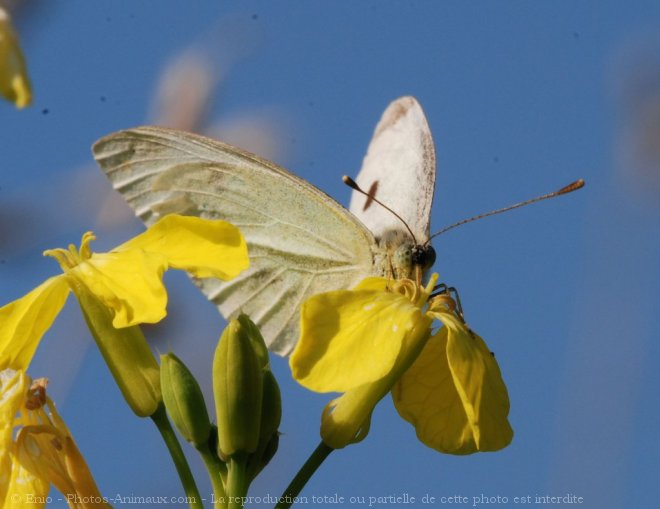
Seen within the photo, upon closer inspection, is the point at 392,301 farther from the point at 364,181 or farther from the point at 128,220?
the point at 128,220

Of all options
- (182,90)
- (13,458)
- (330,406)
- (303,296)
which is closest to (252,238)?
(303,296)

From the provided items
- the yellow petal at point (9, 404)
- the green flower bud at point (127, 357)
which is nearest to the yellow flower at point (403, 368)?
the green flower bud at point (127, 357)

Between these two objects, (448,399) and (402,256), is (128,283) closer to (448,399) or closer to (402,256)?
(448,399)

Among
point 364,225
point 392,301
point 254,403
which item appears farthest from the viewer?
point 364,225

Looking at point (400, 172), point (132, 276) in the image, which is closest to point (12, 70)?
point (132, 276)

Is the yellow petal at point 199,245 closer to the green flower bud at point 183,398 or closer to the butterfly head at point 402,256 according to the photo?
the green flower bud at point 183,398
